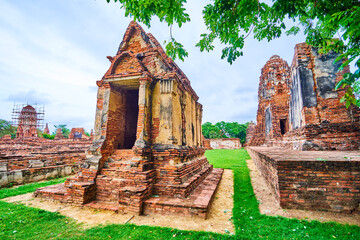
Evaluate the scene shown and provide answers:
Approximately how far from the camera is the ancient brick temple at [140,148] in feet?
14.4

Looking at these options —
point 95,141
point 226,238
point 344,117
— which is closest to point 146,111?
point 95,141

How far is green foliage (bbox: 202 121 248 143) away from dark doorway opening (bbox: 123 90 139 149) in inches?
1599

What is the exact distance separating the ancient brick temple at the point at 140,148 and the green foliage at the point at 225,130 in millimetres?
41487

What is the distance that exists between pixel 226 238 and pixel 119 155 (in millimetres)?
3761

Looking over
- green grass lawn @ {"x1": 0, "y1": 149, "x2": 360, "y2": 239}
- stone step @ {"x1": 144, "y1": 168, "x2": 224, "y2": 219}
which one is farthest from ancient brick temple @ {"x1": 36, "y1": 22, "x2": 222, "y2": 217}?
green grass lawn @ {"x1": 0, "y1": 149, "x2": 360, "y2": 239}

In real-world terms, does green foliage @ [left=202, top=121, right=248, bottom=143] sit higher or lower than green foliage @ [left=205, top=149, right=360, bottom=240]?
higher

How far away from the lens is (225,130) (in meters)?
49.8

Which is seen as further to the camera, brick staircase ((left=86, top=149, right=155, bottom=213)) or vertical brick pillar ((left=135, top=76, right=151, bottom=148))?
vertical brick pillar ((left=135, top=76, right=151, bottom=148))

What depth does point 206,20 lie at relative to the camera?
12.2ft

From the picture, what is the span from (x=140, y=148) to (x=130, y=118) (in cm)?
259

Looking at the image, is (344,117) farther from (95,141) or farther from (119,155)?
(95,141)

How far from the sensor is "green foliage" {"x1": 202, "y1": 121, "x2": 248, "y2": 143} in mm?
46562

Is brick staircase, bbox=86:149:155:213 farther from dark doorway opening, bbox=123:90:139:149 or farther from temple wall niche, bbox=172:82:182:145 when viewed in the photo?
dark doorway opening, bbox=123:90:139:149

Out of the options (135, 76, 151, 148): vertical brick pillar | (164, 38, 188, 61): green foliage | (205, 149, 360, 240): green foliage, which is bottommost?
(205, 149, 360, 240): green foliage
